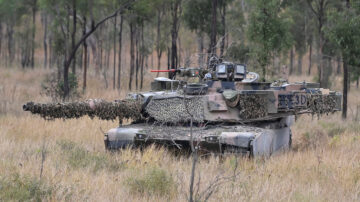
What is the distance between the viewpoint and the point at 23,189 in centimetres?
555

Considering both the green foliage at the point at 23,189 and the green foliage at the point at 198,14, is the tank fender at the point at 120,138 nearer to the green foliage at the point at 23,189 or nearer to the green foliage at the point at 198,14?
the green foliage at the point at 23,189

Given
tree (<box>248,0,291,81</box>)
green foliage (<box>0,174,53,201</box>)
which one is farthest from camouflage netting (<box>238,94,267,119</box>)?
tree (<box>248,0,291,81</box>)

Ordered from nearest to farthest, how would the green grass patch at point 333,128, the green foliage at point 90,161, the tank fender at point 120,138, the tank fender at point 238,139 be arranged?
the green foliage at point 90,161 → the tank fender at point 238,139 → the tank fender at point 120,138 → the green grass patch at point 333,128

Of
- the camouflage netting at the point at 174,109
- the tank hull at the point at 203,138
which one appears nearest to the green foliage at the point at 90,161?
the tank hull at the point at 203,138

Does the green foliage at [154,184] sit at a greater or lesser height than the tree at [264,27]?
lesser

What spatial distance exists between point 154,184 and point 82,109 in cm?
235

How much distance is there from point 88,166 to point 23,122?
4.98 m

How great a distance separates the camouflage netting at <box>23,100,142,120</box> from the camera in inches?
307

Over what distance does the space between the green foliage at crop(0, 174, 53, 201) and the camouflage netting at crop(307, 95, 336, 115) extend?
5.74 metres

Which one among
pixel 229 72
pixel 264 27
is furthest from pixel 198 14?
pixel 229 72

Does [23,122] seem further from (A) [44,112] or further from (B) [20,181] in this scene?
(B) [20,181]

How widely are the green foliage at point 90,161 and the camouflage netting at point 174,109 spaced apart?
1.18 meters

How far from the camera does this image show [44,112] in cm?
782

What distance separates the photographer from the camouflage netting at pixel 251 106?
8.53 metres
